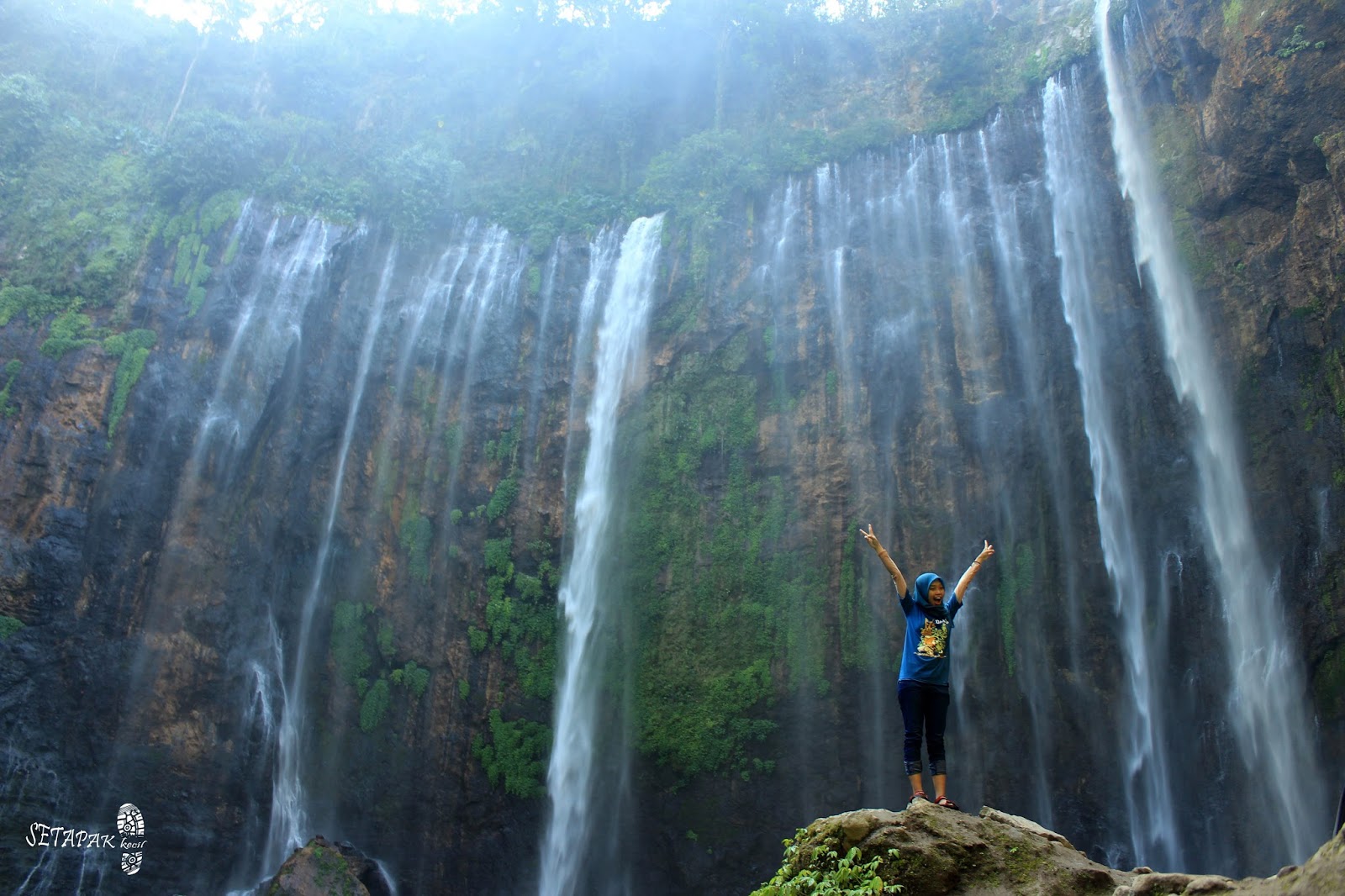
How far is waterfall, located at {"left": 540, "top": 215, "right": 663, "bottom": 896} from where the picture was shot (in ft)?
43.0

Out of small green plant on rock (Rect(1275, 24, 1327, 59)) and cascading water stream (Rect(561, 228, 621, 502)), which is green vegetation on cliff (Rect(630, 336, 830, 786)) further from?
small green plant on rock (Rect(1275, 24, 1327, 59))

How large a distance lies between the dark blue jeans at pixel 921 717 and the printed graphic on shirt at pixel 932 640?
17 centimetres

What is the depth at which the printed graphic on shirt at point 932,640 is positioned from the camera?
192 inches

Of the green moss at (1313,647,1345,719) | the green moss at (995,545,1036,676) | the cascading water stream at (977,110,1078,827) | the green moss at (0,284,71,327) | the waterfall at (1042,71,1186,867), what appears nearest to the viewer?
the green moss at (1313,647,1345,719)

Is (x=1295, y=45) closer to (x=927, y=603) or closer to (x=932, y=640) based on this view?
(x=927, y=603)

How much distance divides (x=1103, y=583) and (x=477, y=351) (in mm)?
10985

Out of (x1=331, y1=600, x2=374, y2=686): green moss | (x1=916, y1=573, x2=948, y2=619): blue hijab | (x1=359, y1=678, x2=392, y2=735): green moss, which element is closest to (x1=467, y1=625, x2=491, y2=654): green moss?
(x1=359, y1=678, x2=392, y2=735): green moss

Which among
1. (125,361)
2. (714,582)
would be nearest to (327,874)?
(714,582)

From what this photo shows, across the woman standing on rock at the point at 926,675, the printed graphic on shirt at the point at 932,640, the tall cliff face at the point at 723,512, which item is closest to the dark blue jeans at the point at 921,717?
the woman standing on rock at the point at 926,675

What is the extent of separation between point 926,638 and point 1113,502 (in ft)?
26.9

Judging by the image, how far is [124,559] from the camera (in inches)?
552

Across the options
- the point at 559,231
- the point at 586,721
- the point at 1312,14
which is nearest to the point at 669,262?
the point at 559,231

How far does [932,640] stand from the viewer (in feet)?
16.1

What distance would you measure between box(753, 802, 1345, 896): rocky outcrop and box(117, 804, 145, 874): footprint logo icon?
11967 millimetres
